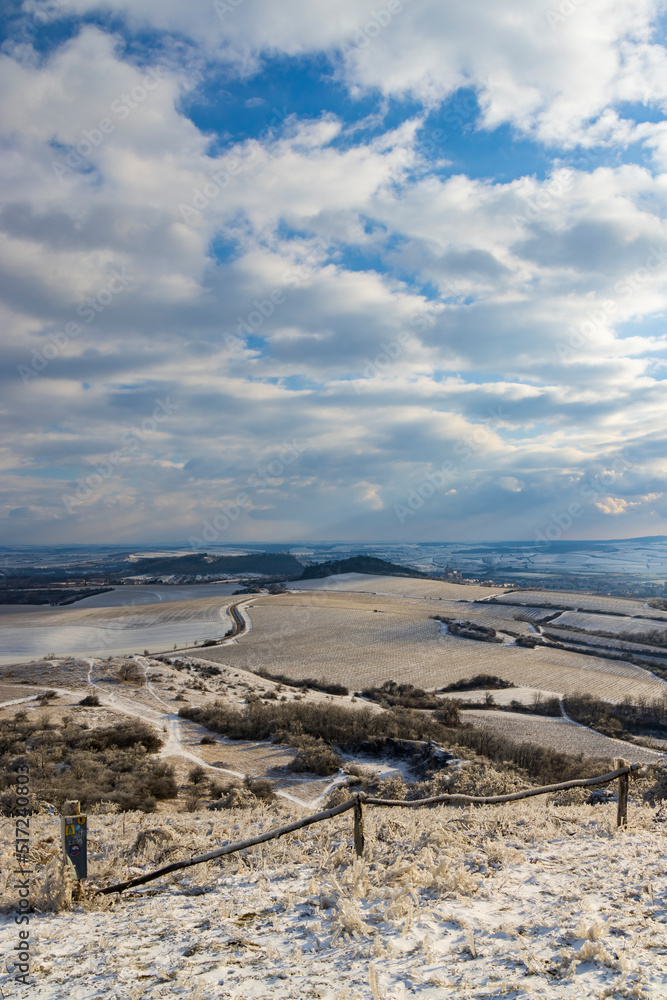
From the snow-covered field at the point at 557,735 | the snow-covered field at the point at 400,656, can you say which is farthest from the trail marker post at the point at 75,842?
the snow-covered field at the point at 400,656

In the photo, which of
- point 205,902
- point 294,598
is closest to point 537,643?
point 294,598

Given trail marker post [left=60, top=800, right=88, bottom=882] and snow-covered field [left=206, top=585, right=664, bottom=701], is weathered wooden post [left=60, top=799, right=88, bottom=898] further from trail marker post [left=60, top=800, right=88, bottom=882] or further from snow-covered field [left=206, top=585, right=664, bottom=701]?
snow-covered field [left=206, top=585, right=664, bottom=701]

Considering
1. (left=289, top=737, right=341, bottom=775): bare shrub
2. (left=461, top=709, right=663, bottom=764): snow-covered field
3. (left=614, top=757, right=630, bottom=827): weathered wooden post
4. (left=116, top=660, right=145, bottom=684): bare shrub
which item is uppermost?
(left=614, top=757, right=630, bottom=827): weathered wooden post

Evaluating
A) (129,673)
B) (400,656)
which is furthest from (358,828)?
(400,656)

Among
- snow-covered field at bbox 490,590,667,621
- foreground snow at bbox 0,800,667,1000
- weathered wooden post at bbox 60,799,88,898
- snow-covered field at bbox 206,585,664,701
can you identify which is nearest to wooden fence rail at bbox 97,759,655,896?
foreground snow at bbox 0,800,667,1000

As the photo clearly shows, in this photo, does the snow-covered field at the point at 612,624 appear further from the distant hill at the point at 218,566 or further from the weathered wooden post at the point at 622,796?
the distant hill at the point at 218,566

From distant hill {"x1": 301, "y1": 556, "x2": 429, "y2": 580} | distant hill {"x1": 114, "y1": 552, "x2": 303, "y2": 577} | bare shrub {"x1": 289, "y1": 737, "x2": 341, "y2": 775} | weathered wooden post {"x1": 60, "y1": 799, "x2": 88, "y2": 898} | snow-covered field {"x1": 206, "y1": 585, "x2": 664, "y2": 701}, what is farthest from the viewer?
distant hill {"x1": 114, "y1": 552, "x2": 303, "y2": 577}

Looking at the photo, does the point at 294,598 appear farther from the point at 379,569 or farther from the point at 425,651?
the point at 379,569
